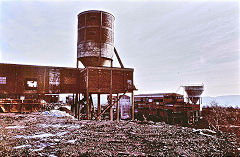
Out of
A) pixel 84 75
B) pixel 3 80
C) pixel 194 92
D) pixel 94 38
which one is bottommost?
pixel 194 92

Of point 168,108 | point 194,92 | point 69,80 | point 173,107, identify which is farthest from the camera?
point 194,92

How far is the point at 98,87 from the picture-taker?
15172 millimetres

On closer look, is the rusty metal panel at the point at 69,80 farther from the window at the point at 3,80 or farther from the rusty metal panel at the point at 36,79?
the window at the point at 3,80

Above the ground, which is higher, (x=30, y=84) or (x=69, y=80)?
(x=69, y=80)

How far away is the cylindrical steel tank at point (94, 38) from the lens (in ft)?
51.7

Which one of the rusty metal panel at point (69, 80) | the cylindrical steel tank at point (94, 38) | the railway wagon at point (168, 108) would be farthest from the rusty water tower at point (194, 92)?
the rusty metal panel at point (69, 80)

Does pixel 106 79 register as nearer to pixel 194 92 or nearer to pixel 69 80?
pixel 69 80

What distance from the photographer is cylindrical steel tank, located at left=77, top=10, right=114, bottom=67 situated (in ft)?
51.7

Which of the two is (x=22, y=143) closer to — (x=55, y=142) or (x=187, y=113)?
(x=55, y=142)

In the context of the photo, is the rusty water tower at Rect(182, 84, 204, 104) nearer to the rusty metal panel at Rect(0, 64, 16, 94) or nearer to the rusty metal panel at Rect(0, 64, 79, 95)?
the rusty metal panel at Rect(0, 64, 79, 95)

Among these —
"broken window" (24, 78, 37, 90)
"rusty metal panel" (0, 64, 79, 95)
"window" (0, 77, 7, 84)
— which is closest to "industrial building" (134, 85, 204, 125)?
"rusty metal panel" (0, 64, 79, 95)

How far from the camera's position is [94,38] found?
15.8 metres

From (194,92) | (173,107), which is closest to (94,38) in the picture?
(173,107)

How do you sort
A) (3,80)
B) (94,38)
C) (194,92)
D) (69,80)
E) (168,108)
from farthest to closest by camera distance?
(194,92)
(168,108)
(69,80)
(94,38)
(3,80)
